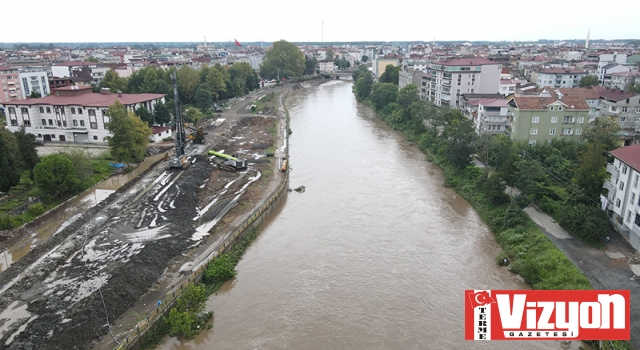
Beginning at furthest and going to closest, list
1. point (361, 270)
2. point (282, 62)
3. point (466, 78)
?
point (282, 62) < point (466, 78) < point (361, 270)

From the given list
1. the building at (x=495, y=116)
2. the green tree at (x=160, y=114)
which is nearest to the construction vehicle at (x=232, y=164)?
the green tree at (x=160, y=114)

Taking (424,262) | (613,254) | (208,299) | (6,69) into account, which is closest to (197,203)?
(208,299)

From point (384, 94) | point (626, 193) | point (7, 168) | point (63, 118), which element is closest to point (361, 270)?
point (626, 193)

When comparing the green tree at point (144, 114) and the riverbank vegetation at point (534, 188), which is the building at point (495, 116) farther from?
the green tree at point (144, 114)

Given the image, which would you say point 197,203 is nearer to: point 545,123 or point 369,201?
point 369,201

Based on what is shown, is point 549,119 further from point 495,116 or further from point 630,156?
point 630,156

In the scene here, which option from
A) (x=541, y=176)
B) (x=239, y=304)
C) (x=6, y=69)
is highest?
(x=6, y=69)
